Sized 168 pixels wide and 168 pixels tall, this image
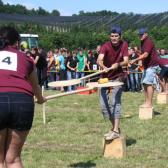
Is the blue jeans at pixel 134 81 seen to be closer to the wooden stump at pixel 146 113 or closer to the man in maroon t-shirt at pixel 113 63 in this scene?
the wooden stump at pixel 146 113

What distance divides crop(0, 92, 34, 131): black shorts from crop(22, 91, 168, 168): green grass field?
90.8 inches

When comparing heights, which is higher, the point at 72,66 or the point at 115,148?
the point at 72,66

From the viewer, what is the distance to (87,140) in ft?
29.8

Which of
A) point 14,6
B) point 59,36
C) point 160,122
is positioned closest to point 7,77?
point 160,122

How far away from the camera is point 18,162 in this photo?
5234 millimetres

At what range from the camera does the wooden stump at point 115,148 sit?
7746 mm

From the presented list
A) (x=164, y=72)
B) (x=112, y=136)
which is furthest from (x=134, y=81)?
(x=112, y=136)

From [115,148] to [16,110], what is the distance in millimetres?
3096

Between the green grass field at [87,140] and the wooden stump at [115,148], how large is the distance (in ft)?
0.34

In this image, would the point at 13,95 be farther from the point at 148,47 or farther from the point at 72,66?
the point at 72,66

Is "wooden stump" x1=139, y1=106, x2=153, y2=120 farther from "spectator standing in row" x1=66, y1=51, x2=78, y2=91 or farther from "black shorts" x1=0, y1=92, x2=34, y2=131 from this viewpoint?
"spectator standing in row" x1=66, y1=51, x2=78, y2=91

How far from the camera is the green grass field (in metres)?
7.45

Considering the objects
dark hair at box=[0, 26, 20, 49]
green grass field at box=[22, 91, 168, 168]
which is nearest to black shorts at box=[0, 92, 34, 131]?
dark hair at box=[0, 26, 20, 49]

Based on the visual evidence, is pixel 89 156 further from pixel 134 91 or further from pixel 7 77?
pixel 134 91
